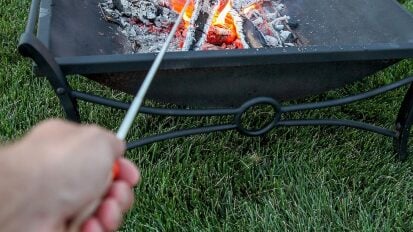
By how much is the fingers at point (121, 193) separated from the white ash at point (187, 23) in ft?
4.46

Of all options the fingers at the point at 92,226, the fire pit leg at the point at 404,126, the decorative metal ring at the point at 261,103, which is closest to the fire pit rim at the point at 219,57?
the decorative metal ring at the point at 261,103

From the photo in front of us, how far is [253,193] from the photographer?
2.17m

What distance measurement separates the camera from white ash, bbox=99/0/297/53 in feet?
7.50

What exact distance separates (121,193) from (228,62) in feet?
2.92

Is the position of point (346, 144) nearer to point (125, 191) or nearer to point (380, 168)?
point (380, 168)

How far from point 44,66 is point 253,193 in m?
0.95

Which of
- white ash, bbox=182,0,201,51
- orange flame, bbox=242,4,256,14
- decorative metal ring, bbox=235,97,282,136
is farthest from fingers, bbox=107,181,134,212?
orange flame, bbox=242,4,256,14

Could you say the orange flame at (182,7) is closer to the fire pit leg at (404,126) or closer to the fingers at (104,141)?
the fire pit leg at (404,126)

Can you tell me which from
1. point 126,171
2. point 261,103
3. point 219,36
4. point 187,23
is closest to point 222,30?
point 219,36

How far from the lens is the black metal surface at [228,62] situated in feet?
5.56

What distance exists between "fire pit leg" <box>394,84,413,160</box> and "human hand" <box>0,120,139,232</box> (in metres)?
1.54

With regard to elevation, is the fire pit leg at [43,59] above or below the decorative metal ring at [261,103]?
above

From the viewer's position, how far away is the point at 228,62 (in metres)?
1.72

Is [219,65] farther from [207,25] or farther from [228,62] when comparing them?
[207,25]
